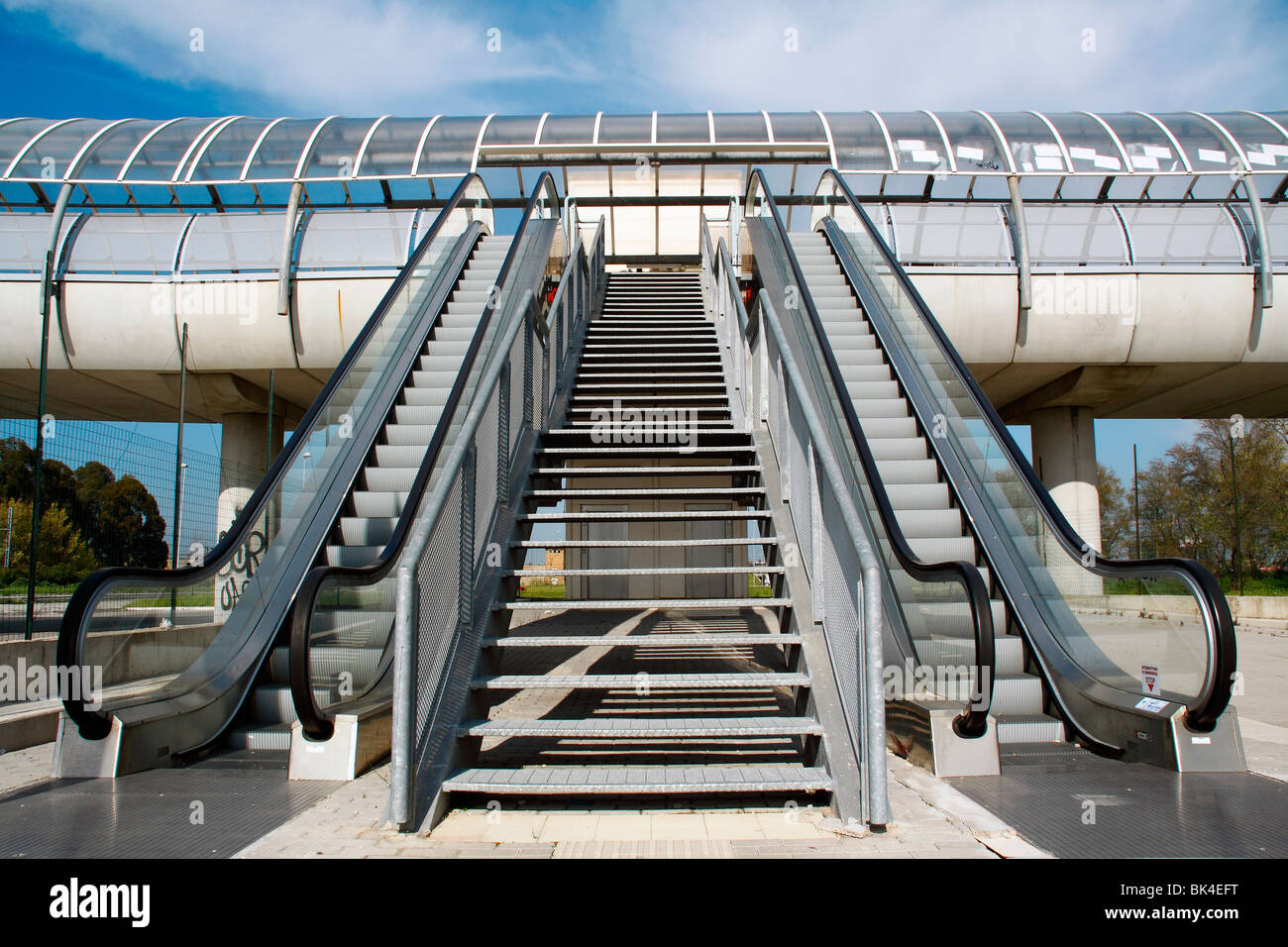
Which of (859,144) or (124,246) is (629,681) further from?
(859,144)

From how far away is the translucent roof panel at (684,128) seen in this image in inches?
581

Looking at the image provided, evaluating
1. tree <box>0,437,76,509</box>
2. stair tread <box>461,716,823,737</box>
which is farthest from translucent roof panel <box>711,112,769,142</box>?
stair tread <box>461,716,823,737</box>

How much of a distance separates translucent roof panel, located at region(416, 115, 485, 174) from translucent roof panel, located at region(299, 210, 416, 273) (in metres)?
1.82

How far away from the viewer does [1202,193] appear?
1335 centimetres

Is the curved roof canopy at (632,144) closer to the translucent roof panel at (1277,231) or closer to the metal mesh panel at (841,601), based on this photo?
the translucent roof panel at (1277,231)

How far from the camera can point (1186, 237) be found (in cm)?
1169

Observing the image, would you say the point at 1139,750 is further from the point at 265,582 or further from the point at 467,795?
the point at 265,582

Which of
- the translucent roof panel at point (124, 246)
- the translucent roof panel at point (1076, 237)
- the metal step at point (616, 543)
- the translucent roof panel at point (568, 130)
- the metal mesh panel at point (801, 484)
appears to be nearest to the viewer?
the metal mesh panel at point (801, 484)

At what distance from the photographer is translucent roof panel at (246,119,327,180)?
43.4 feet

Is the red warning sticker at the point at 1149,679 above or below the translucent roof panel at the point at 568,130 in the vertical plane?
below

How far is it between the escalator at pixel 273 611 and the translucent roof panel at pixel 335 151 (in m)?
8.11

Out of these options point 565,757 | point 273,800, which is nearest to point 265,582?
point 273,800

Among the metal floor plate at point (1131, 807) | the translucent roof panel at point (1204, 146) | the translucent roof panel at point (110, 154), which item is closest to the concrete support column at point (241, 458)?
the translucent roof panel at point (110, 154)

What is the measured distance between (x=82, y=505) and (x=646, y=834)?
6333mm
